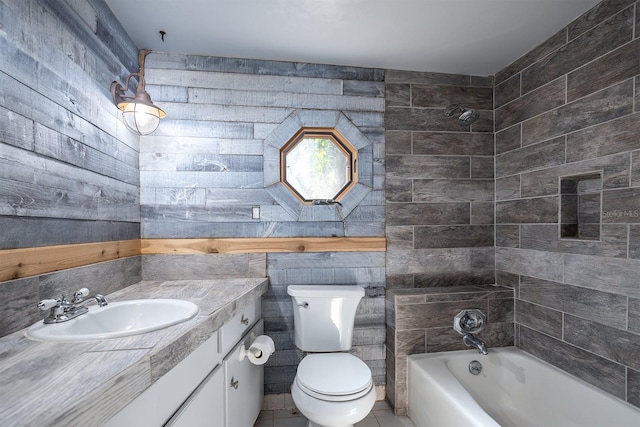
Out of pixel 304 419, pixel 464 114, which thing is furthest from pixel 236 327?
pixel 464 114

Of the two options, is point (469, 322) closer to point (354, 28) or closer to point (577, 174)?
point (577, 174)

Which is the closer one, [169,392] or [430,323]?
[169,392]

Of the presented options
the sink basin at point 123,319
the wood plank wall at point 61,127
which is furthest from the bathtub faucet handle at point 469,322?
the wood plank wall at point 61,127

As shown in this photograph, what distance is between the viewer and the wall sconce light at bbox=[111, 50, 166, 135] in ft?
5.09

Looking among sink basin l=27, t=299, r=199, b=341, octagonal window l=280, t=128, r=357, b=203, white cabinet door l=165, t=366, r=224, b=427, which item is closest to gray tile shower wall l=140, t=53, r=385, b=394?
octagonal window l=280, t=128, r=357, b=203

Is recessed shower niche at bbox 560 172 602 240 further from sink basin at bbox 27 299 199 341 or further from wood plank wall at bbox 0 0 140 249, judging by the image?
wood plank wall at bbox 0 0 140 249

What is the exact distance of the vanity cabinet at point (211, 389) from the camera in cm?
82

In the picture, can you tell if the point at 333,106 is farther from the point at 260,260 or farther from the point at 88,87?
the point at 88,87

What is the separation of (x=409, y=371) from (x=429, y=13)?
2.10 metres

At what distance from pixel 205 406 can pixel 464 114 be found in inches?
88.7

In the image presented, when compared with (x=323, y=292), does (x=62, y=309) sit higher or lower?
higher

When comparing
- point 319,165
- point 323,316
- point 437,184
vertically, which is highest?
point 319,165

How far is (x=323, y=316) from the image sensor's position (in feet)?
5.99

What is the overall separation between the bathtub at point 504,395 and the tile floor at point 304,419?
0.37ft
